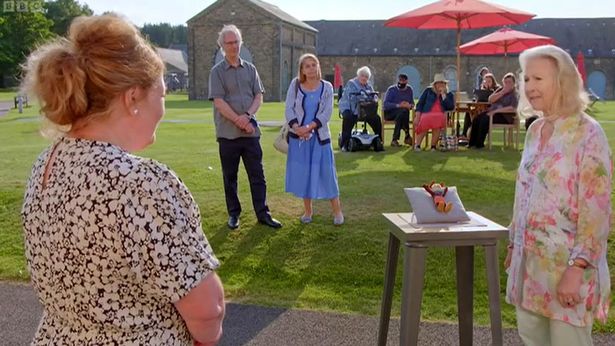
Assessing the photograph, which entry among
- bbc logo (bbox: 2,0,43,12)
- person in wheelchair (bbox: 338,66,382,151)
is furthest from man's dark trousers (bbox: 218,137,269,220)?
bbc logo (bbox: 2,0,43,12)

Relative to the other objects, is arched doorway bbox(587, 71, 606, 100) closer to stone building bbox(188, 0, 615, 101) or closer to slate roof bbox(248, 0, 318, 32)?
stone building bbox(188, 0, 615, 101)

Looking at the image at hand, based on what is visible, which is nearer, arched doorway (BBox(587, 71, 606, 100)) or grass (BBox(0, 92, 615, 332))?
grass (BBox(0, 92, 615, 332))

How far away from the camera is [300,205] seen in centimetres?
769

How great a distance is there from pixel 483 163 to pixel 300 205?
4.99 m

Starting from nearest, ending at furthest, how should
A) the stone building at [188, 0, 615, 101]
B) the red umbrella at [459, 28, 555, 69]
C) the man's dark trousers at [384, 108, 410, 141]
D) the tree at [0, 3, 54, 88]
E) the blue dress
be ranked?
the blue dress < the man's dark trousers at [384, 108, 410, 141] < the red umbrella at [459, 28, 555, 69] < the stone building at [188, 0, 615, 101] < the tree at [0, 3, 54, 88]

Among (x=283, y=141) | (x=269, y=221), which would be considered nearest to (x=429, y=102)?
(x=283, y=141)

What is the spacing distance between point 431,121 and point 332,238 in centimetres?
767

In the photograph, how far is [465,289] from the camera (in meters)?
3.81

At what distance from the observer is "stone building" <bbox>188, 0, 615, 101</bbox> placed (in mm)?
50906

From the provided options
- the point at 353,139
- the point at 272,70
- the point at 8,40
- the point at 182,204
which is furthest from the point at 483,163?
the point at 8,40

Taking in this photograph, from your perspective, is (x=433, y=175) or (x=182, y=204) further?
(x=433, y=175)

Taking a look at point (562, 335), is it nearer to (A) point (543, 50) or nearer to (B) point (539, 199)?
(B) point (539, 199)

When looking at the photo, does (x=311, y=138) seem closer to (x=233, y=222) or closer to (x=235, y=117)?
(x=235, y=117)

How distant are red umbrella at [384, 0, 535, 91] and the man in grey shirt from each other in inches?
271
